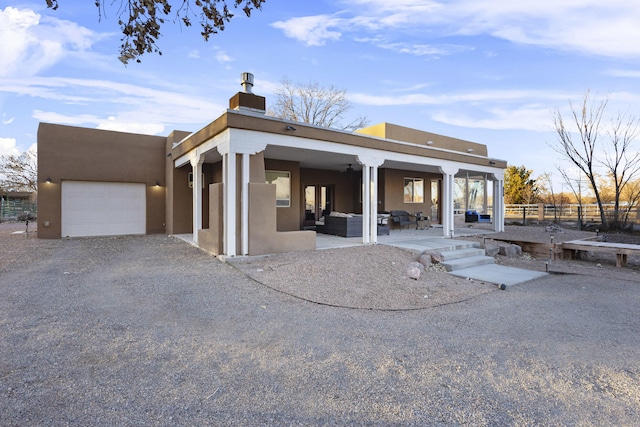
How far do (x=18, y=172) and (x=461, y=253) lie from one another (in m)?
33.4

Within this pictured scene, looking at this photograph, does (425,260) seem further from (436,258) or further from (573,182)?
(573,182)

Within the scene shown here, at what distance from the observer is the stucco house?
7.06m

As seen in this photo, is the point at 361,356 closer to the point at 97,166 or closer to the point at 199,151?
the point at 199,151

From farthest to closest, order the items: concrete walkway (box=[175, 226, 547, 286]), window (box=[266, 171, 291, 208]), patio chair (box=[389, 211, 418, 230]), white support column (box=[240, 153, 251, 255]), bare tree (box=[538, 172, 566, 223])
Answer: bare tree (box=[538, 172, 566, 223]) → patio chair (box=[389, 211, 418, 230]) → window (box=[266, 171, 291, 208]) → white support column (box=[240, 153, 251, 255]) → concrete walkway (box=[175, 226, 547, 286])

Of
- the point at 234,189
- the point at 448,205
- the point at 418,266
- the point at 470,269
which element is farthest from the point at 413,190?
the point at 234,189

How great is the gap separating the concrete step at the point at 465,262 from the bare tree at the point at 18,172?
31.0 metres

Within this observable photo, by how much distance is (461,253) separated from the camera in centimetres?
827

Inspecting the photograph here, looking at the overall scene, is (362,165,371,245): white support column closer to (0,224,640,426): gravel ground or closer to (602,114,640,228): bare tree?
(0,224,640,426): gravel ground

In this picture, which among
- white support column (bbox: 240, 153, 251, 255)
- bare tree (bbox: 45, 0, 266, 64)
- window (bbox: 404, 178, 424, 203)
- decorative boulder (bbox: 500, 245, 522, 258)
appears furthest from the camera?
window (bbox: 404, 178, 424, 203)

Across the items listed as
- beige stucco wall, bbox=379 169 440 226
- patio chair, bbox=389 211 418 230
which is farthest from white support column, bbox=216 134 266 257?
beige stucco wall, bbox=379 169 440 226

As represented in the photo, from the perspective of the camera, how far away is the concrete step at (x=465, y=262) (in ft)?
23.7

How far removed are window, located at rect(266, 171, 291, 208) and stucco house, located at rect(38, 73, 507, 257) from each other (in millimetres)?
36

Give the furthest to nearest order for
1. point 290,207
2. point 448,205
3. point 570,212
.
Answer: point 570,212
point 290,207
point 448,205

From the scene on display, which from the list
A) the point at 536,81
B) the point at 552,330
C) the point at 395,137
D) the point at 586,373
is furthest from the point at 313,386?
the point at 536,81
